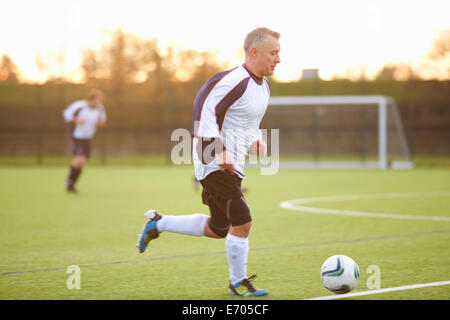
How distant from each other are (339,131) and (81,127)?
15.1 meters

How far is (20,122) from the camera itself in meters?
30.4

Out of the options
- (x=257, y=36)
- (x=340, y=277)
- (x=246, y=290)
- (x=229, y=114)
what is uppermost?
(x=257, y=36)

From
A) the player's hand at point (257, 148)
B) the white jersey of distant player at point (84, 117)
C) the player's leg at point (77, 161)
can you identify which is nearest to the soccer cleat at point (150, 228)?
the player's hand at point (257, 148)

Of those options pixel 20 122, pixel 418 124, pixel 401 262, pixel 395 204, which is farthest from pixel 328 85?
pixel 401 262

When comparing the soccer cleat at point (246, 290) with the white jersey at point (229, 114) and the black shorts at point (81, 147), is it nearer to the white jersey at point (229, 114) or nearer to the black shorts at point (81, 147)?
the white jersey at point (229, 114)

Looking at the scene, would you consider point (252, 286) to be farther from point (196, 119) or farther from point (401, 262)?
point (401, 262)

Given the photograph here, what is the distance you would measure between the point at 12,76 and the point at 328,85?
57.3 feet

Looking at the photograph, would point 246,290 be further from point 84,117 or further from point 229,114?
point 84,117

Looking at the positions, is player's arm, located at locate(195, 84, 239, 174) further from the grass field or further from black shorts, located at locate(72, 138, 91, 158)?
black shorts, located at locate(72, 138, 91, 158)

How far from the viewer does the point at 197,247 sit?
703 cm

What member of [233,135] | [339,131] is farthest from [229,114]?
[339,131]

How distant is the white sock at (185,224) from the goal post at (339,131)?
19.0 m

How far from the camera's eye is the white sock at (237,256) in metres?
4.76

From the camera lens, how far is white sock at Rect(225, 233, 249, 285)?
187 inches
